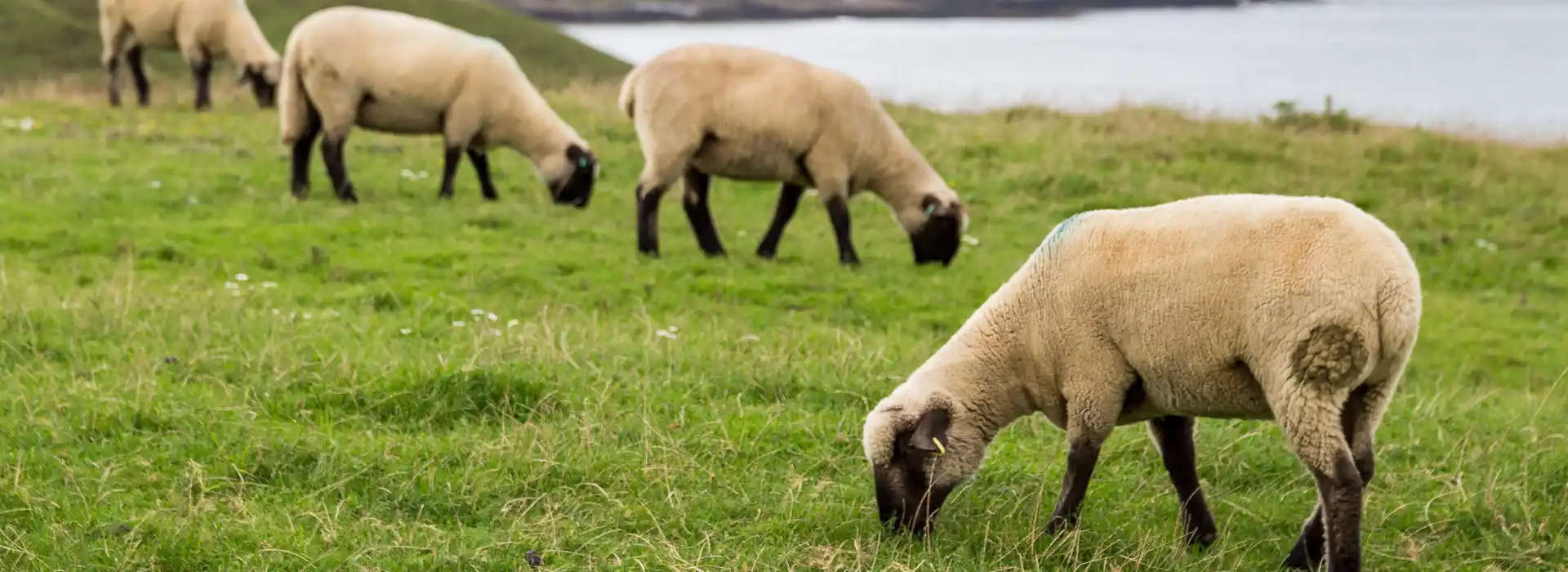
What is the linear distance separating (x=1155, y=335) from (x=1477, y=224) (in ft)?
40.4

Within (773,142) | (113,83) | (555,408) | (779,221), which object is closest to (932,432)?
(555,408)

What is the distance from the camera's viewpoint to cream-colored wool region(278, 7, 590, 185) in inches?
540

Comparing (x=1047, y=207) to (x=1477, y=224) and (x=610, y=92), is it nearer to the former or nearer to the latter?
(x=1477, y=224)

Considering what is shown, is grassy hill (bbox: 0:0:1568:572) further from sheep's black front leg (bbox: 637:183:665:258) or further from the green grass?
sheep's black front leg (bbox: 637:183:665:258)

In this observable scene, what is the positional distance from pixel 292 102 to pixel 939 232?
21.7 ft

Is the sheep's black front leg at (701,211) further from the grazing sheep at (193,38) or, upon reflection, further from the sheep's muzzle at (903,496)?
the grazing sheep at (193,38)

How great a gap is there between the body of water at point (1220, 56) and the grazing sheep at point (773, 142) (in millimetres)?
1125

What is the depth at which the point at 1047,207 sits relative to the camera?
52.0 ft

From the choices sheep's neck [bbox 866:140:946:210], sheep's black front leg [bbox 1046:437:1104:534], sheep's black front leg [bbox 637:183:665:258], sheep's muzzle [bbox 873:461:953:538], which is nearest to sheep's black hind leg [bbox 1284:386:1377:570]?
sheep's black front leg [bbox 1046:437:1104:534]

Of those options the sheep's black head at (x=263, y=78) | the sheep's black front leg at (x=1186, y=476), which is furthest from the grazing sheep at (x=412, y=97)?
the sheep's black front leg at (x=1186, y=476)

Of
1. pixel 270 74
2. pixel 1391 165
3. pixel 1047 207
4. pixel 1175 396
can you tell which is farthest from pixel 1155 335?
pixel 270 74

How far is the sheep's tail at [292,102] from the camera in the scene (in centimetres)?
1398

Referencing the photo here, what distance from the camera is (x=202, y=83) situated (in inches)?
830

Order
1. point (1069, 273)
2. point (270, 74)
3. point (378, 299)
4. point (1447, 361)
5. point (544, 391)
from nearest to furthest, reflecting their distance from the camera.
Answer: point (1069, 273) → point (544, 391) → point (378, 299) → point (1447, 361) → point (270, 74)
